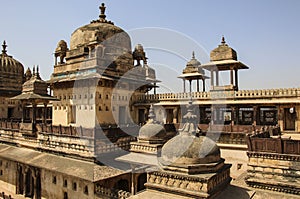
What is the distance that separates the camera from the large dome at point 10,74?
32.5 metres

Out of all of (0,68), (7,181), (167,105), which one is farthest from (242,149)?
(0,68)

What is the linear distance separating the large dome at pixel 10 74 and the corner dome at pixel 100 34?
13.9 metres

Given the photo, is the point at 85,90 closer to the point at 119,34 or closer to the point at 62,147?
the point at 62,147

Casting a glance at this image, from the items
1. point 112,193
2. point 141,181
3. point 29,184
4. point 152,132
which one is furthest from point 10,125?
point 112,193

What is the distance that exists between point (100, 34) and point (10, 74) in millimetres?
17672

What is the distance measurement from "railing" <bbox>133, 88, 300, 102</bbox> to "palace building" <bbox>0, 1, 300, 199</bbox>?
7 centimetres

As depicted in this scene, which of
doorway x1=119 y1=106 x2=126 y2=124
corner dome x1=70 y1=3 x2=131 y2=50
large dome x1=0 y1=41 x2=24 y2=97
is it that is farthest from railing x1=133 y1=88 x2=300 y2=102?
large dome x1=0 y1=41 x2=24 y2=97

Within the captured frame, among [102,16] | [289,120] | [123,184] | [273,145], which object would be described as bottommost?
[123,184]

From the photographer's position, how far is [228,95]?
2100 centimetres

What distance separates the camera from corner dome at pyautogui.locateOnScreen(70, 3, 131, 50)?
22375 mm

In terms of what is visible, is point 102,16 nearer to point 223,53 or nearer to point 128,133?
point 223,53

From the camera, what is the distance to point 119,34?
23.8 metres

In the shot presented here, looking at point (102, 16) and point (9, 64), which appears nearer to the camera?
point (102, 16)

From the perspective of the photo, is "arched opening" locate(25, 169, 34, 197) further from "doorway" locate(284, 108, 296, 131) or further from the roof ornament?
"doorway" locate(284, 108, 296, 131)
